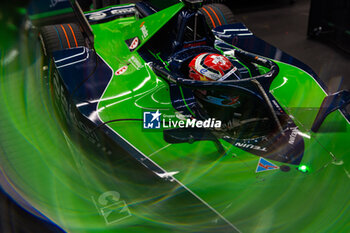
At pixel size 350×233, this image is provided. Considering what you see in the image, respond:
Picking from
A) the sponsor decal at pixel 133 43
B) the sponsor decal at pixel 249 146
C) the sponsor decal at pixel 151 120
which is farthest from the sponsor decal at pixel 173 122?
the sponsor decal at pixel 133 43

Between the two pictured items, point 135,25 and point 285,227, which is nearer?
point 285,227

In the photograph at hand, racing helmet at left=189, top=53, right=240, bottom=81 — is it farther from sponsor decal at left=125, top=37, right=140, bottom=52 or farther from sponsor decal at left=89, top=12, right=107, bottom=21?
sponsor decal at left=89, top=12, right=107, bottom=21

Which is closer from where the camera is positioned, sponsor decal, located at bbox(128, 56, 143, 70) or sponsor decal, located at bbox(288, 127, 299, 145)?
sponsor decal, located at bbox(288, 127, 299, 145)

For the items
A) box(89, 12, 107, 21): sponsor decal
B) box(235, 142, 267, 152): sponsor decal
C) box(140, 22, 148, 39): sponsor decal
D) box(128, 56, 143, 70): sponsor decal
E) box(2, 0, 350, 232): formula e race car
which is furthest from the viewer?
box(89, 12, 107, 21): sponsor decal

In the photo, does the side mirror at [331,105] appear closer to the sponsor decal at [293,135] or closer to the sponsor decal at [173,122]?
the sponsor decal at [293,135]

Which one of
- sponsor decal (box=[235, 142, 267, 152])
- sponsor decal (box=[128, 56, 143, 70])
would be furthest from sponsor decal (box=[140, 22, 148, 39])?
sponsor decal (box=[235, 142, 267, 152])

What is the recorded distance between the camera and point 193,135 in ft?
5.00

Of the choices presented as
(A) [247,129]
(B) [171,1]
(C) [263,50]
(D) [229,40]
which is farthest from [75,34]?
(A) [247,129]

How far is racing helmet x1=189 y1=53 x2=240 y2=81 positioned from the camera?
162 cm

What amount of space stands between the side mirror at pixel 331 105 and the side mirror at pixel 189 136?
0.48 m

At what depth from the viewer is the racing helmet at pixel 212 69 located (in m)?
1.62

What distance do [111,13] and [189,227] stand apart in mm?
2044

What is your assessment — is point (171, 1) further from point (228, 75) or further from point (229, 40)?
point (228, 75)

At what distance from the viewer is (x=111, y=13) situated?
9.55 ft
